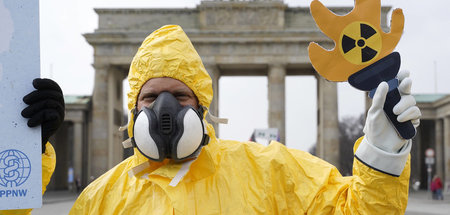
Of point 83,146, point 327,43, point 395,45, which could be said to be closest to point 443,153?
point 327,43

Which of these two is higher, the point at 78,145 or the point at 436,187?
the point at 78,145

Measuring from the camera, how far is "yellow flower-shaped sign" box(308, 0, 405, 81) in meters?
3.29

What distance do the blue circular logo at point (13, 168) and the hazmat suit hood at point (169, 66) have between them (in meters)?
0.78

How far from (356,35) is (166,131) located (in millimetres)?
1242

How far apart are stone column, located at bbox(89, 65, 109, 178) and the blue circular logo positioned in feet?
136

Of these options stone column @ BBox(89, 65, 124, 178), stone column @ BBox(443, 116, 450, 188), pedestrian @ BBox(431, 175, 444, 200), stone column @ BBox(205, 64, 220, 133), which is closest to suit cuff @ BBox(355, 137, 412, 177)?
pedestrian @ BBox(431, 175, 444, 200)

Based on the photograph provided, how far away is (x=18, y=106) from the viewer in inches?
121

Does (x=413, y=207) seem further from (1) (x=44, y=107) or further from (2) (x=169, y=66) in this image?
(1) (x=44, y=107)

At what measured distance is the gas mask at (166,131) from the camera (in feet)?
11.0

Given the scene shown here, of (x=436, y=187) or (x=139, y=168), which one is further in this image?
(x=436, y=187)

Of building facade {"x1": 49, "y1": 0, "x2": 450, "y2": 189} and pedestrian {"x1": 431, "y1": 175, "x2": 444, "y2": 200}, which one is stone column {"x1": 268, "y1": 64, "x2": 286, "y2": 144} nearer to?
building facade {"x1": 49, "y1": 0, "x2": 450, "y2": 189}

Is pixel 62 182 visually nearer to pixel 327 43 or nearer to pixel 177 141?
pixel 327 43

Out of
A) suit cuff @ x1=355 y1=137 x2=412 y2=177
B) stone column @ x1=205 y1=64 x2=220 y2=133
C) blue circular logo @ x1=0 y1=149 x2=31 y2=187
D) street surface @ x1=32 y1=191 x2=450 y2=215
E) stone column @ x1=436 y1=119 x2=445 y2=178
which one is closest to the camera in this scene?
blue circular logo @ x1=0 y1=149 x2=31 y2=187

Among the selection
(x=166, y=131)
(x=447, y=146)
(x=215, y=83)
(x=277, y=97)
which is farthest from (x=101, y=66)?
(x=166, y=131)
